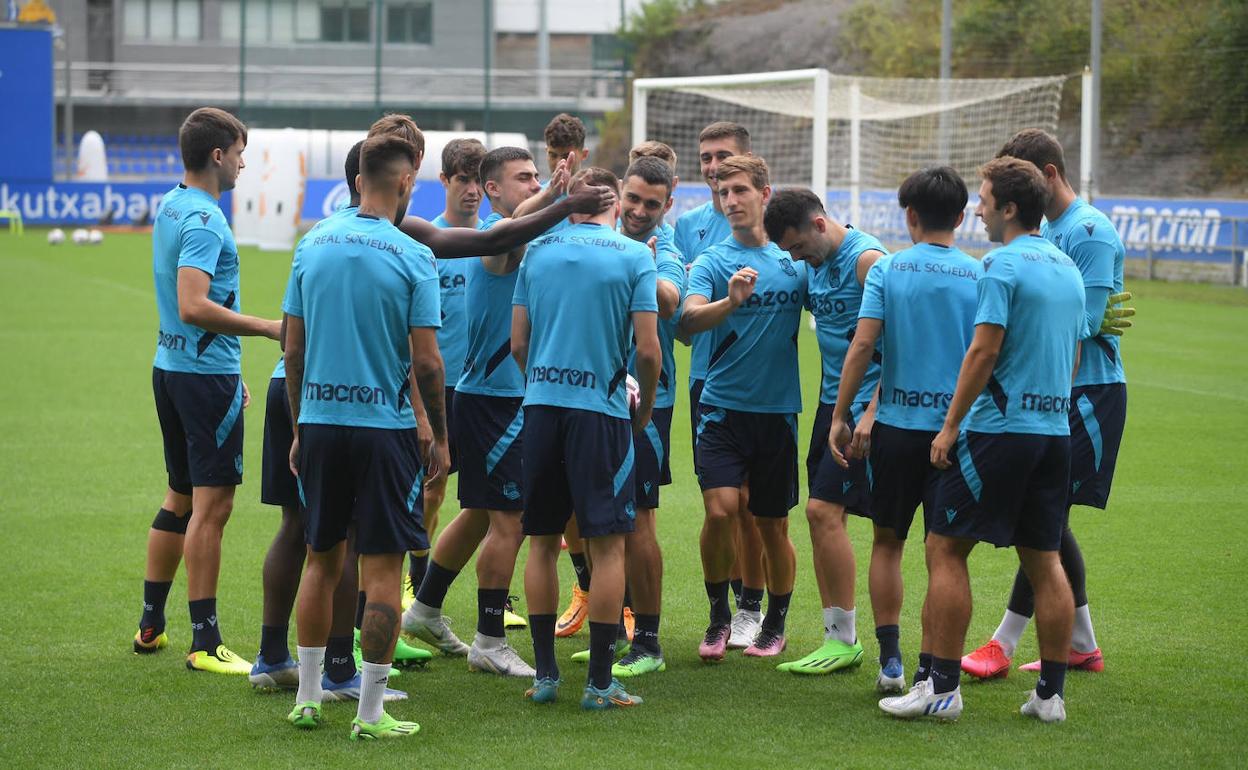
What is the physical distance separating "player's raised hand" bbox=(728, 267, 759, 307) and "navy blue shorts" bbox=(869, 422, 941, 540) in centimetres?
75

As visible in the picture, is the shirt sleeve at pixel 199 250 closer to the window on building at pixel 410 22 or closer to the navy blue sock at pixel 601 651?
the navy blue sock at pixel 601 651

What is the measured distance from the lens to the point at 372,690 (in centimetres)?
521

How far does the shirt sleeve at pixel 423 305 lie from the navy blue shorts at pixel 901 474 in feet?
6.02

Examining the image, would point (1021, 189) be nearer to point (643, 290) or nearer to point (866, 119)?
point (643, 290)

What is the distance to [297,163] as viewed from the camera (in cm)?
3562

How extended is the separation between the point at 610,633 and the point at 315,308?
1692 mm

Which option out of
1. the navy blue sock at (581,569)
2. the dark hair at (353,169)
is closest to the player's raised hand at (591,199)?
the dark hair at (353,169)

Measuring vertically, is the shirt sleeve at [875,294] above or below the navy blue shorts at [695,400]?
above

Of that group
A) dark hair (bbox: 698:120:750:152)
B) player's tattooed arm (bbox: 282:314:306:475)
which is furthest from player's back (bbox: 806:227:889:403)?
player's tattooed arm (bbox: 282:314:306:475)

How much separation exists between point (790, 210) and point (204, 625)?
10.1 ft

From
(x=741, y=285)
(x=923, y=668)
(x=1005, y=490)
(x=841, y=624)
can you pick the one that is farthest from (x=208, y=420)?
(x=1005, y=490)

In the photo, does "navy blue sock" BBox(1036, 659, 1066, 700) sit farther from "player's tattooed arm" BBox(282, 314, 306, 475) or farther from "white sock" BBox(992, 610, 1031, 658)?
"player's tattooed arm" BBox(282, 314, 306, 475)

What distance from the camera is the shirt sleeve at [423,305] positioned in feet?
17.0

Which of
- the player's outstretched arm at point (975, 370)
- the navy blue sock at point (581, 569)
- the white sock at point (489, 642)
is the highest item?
the player's outstretched arm at point (975, 370)
